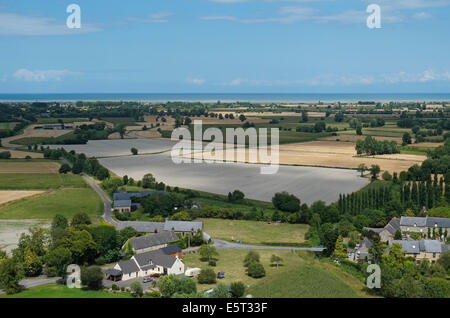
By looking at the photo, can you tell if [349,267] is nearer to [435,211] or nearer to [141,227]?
[435,211]

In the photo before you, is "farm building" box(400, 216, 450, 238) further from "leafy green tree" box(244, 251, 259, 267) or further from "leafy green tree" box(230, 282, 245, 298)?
"leafy green tree" box(230, 282, 245, 298)

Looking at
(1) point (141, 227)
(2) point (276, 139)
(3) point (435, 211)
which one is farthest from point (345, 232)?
(2) point (276, 139)

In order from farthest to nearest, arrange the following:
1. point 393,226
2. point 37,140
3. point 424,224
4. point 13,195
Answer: point 37,140 → point 13,195 → point 424,224 → point 393,226

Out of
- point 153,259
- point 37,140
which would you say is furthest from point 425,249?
point 37,140

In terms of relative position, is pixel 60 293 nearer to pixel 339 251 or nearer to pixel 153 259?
pixel 153 259

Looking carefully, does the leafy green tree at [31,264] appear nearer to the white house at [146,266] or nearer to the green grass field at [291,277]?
the white house at [146,266]

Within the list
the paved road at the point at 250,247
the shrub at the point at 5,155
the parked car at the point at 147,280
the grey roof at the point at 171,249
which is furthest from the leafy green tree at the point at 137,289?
the shrub at the point at 5,155
